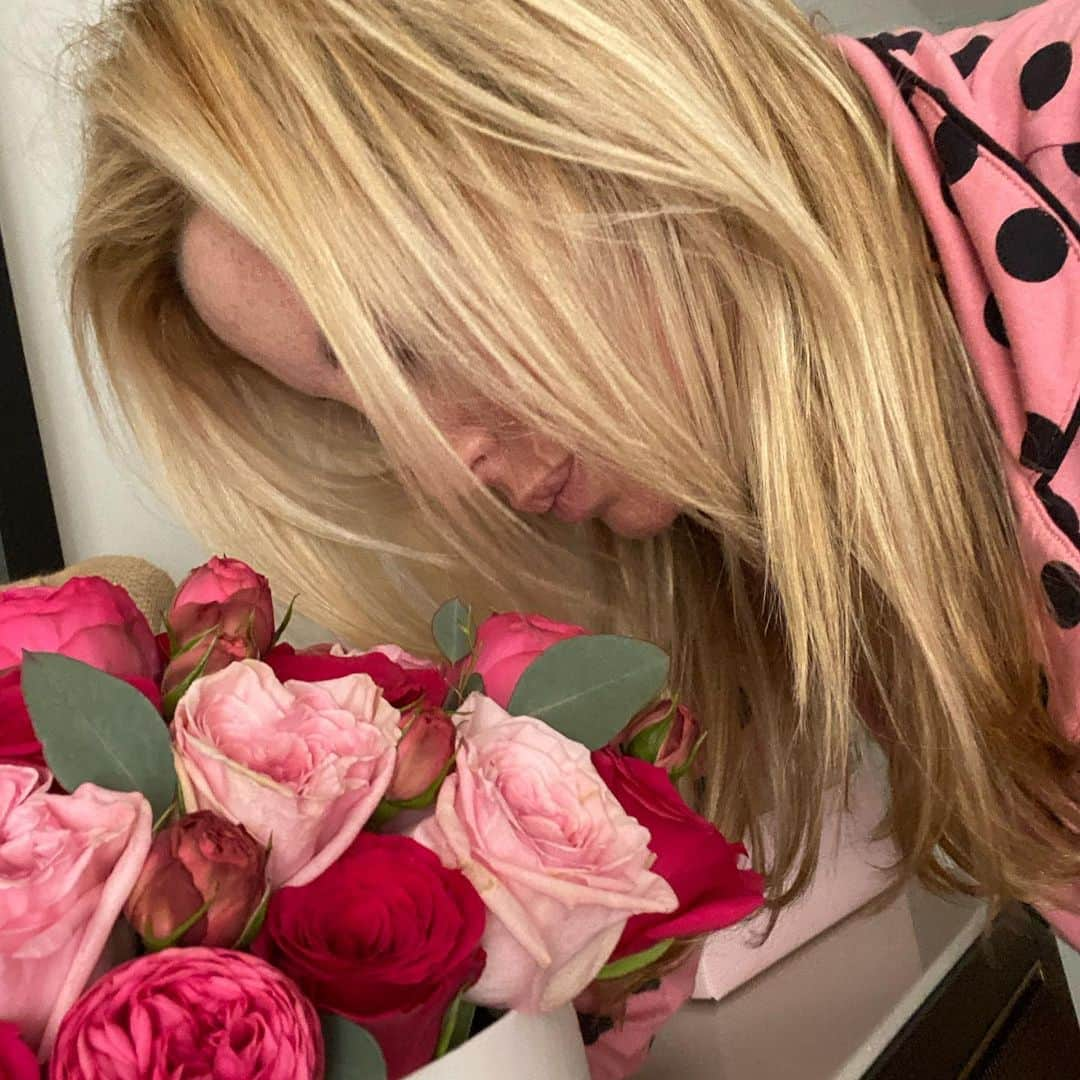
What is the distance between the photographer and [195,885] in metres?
0.26

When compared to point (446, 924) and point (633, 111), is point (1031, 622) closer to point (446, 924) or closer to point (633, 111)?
point (633, 111)

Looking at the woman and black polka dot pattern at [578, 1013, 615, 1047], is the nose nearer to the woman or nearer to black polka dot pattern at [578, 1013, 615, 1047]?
the woman

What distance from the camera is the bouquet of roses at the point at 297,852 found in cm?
25

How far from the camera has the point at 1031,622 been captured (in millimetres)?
631

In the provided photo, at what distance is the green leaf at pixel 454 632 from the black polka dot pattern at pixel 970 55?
0.48 meters

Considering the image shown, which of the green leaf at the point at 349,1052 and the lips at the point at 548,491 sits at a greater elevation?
the lips at the point at 548,491

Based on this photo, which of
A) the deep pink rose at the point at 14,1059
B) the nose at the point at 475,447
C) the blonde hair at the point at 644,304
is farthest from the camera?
the nose at the point at 475,447

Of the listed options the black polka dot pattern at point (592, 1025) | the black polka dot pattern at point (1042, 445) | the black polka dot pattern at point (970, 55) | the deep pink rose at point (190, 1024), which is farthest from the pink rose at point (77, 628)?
the black polka dot pattern at point (970, 55)

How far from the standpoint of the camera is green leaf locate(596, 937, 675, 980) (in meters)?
0.32

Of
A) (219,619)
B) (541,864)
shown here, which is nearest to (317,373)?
(219,619)

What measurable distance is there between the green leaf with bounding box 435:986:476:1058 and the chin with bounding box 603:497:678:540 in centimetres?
44

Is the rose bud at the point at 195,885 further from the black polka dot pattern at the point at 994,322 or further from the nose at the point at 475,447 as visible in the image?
the black polka dot pattern at the point at 994,322

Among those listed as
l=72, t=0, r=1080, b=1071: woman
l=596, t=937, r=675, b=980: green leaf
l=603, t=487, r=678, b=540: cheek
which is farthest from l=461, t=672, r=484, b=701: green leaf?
l=603, t=487, r=678, b=540: cheek

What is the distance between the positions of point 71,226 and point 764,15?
1.57 feet
